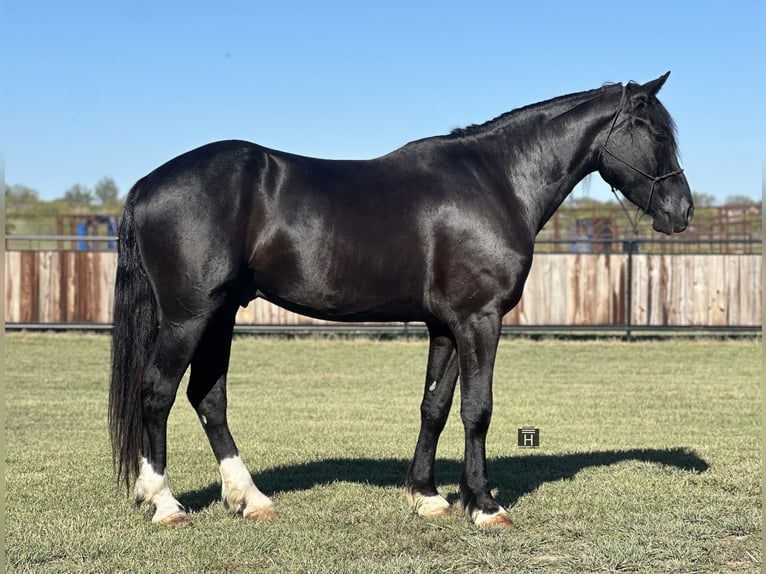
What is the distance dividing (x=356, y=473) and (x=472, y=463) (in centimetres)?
167

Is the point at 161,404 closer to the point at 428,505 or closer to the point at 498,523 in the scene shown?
the point at 428,505

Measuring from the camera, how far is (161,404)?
552 centimetres

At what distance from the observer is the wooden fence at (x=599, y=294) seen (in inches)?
707

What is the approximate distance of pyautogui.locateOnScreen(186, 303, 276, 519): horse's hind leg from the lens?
5.74m

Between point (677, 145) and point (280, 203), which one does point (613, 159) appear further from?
point (280, 203)

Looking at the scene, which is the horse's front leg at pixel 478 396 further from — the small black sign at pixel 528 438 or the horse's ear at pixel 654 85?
the small black sign at pixel 528 438

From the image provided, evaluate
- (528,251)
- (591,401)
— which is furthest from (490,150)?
(591,401)

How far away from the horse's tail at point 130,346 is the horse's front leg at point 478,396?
195cm

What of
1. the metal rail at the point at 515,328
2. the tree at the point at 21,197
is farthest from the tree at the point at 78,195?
the metal rail at the point at 515,328

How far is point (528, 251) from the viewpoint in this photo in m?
5.72

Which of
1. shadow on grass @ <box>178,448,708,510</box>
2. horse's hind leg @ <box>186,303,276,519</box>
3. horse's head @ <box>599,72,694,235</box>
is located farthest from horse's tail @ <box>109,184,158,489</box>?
horse's head @ <box>599,72,694,235</box>

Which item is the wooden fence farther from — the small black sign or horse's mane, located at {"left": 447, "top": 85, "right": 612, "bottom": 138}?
horse's mane, located at {"left": 447, "top": 85, "right": 612, "bottom": 138}

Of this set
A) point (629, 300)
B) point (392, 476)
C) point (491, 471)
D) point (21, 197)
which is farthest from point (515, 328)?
point (21, 197)

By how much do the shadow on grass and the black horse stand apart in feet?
2.13
